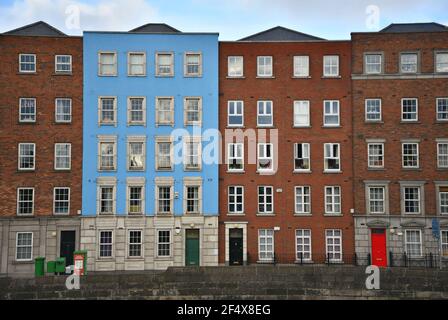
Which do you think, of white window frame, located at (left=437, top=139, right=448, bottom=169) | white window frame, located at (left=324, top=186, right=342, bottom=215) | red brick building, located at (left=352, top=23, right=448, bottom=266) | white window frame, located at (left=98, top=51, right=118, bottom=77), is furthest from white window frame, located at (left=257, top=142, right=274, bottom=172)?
white window frame, located at (left=437, top=139, right=448, bottom=169)

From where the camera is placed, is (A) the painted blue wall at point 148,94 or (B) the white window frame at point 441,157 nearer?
(A) the painted blue wall at point 148,94

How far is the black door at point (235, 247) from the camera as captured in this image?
37.1 meters

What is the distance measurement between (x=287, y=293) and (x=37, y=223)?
60.5 ft

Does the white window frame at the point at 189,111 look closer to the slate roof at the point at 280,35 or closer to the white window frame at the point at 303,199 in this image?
the slate roof at the point at 280,35

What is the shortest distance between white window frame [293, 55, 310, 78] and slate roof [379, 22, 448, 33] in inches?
284

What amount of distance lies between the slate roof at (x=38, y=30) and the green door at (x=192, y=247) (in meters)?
17.4

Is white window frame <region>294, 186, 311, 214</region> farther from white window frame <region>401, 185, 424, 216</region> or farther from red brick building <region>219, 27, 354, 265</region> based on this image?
white window frame <region>401, 185, 424, 216</region>

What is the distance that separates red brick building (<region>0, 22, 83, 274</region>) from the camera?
36.6 metres

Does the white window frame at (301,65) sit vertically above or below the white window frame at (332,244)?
above

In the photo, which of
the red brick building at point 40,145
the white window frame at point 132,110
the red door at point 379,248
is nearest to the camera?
the red brick building at point 40,145

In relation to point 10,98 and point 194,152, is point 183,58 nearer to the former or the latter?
point 194,152

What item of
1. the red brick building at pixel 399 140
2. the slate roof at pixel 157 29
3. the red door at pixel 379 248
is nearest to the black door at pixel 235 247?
the red brick building at pixel 399 140

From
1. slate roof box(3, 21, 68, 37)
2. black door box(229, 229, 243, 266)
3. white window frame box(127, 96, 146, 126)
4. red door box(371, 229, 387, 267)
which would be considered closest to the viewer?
red door box(371, 229, 387, 267)

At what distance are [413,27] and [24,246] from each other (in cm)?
3247
